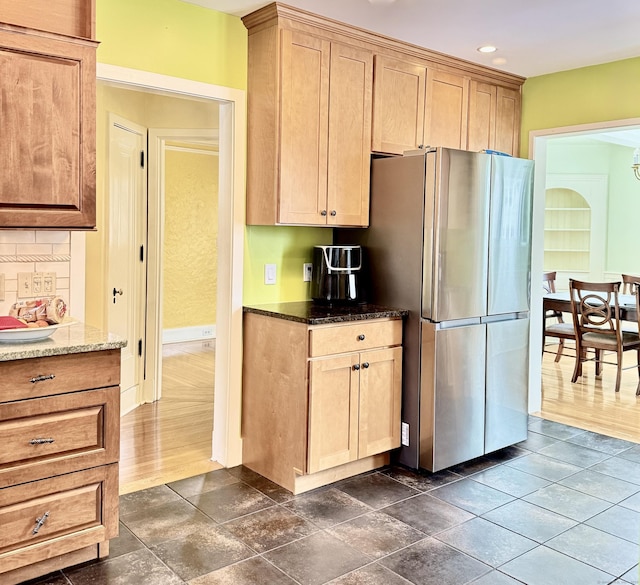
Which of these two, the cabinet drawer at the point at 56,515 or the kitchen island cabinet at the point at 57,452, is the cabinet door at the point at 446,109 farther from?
the cabinet drawer at the point at 56,515

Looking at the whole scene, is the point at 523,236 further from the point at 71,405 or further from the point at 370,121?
the point at 71,405

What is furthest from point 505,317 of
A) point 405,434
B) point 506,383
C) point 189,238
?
point 189,238

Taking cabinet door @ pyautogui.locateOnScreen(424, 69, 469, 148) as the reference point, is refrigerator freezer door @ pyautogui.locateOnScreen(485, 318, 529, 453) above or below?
below

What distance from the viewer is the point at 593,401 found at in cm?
515

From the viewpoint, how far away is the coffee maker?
3586mm

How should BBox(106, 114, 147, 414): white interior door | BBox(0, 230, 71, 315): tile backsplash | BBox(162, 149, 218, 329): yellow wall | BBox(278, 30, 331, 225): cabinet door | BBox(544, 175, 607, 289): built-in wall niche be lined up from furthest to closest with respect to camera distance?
BBox(544, 175, 607, 289): built-in wall niche → BBox(162, 149, 218, 329): yellow wall → BBox(106, 114, 147, 414): white interior door → BBox(278, 30, 331, 225): cabinet door → BBox(0, 230, 71, 315): tile backsplash

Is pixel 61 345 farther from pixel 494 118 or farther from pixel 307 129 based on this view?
pixel 494 118

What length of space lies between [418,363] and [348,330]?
507 mm

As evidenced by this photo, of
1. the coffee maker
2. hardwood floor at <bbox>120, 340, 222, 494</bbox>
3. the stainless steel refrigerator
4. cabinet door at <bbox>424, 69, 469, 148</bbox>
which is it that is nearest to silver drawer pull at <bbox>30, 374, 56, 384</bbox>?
hardwood floor at <bbox>120, 340, 222, 494</bbox>

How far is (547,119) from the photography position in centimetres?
449

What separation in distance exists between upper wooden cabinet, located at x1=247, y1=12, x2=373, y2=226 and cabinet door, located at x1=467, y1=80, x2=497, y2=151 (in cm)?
98

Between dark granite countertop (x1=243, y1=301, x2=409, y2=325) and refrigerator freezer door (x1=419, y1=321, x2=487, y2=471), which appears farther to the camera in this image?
refrigerator freezer door (x1=419, y1=321, x2=487, y2=471)

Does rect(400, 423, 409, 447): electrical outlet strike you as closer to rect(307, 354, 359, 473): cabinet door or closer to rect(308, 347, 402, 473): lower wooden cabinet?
rect(308, 347, 402, 473): lower wooden cabinet

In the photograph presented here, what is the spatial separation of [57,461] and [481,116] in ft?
11.4
